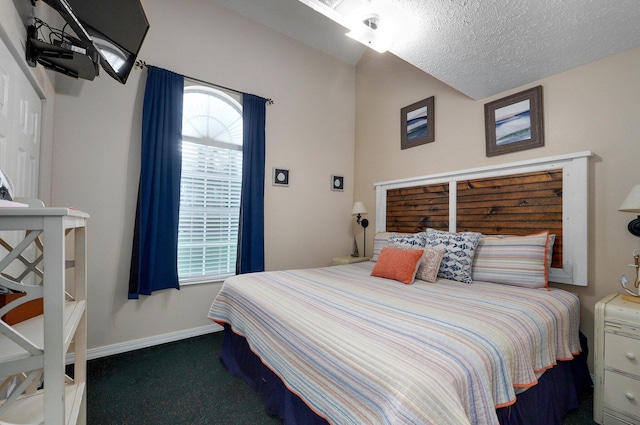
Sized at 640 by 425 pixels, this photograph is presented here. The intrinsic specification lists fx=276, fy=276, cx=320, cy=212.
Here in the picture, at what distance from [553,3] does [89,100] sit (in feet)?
11.2

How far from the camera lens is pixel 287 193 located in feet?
11.5

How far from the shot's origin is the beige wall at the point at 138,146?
2.38m

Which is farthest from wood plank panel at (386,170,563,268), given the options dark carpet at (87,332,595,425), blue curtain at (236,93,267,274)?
blue curtain at (236,93,267,274)

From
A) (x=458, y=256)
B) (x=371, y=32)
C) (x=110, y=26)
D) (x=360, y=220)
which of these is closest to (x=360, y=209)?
(x=360, y=220)

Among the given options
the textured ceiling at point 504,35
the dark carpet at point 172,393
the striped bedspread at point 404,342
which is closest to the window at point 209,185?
the dark carpet at point 172,393

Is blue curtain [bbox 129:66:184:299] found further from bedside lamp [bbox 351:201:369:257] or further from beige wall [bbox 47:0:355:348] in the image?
bedside lamp [bbox 351:201:369:257]

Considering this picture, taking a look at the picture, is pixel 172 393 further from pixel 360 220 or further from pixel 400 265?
pixel 360 220

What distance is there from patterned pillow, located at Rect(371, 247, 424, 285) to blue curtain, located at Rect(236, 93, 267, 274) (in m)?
1.41

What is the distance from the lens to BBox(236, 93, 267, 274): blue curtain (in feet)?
10.2

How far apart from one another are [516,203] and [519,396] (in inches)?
66.1

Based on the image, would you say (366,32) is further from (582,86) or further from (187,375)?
(187,375)

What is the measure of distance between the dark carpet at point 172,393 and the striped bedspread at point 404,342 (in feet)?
1.31

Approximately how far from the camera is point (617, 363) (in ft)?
5.10

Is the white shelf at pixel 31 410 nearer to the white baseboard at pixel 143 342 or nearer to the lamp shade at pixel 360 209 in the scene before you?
the white baseboard at pixel 143 342
